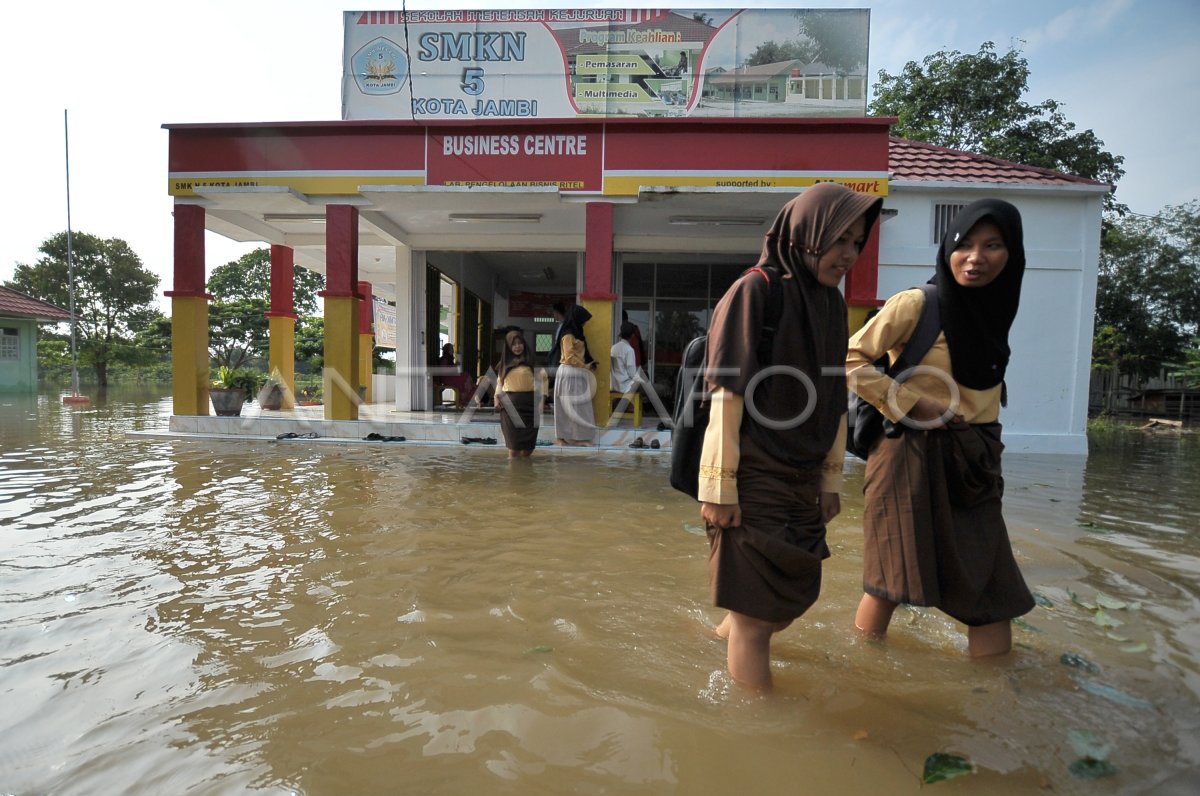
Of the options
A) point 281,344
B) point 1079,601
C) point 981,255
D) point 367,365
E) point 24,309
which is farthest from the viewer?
point 24,309

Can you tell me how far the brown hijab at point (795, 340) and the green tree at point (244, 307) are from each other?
67.6 feet

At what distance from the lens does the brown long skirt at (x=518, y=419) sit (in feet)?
23.2

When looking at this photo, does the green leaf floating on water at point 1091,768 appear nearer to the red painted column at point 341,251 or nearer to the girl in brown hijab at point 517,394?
the girl in brown hijab at point 517,394

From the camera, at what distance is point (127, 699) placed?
2027 mm

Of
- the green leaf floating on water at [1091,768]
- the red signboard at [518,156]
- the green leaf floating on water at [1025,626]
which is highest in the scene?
the red signboard at [518,156]

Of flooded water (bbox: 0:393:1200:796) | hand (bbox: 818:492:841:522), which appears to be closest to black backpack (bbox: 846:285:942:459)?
hand (bbox: 818:492:841:522)

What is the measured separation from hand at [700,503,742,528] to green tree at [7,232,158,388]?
102 feet

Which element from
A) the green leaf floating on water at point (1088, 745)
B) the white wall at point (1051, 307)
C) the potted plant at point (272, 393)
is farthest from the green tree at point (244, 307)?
the green leaf floating on water at point (1088, 745)

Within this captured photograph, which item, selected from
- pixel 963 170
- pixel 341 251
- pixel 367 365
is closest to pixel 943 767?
pixel 341 251

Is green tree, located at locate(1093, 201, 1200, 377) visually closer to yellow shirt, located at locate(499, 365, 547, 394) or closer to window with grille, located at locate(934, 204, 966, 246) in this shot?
window with grille, located at locate(934, 204, 966, 246)

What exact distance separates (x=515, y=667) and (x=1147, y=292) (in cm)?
2784

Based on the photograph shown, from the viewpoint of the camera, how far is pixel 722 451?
1884mm

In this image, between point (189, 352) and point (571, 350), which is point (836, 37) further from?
point (189, 352)

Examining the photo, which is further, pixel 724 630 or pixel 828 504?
pixel 724 630
